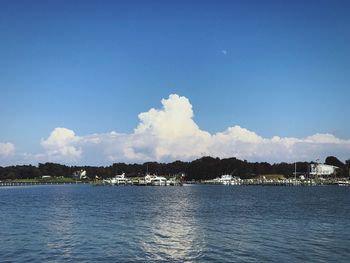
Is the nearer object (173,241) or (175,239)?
(173,241)

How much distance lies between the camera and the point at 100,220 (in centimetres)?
6681

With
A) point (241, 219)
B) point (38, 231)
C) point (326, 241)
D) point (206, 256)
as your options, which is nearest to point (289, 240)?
point (326, 241)

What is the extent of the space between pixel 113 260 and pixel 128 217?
34.5m

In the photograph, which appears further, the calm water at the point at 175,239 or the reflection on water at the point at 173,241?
the reflection on water at the point at 173,241

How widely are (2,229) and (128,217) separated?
66.9ft

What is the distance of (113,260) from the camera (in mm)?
37781

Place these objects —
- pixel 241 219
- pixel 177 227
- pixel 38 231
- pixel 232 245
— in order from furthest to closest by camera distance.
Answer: pixel 241 219
pixel 177 227
pixel 38 231
pixel 232 245

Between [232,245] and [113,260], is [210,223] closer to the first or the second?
[232,245]

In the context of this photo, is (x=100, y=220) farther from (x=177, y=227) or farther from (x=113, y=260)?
(x=113, y=260)

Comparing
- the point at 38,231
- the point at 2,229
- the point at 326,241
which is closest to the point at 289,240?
the point at 326,241

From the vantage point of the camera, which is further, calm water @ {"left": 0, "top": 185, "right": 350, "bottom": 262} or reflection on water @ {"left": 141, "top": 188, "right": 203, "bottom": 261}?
reflection on water @ {"left": 141, "top": 188, "right": 203, "bottom": 261}

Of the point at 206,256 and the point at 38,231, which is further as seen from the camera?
the point at 38,231

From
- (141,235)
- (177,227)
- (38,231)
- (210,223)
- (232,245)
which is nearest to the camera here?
(232,245)

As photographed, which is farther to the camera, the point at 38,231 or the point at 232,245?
the point at 38,231
